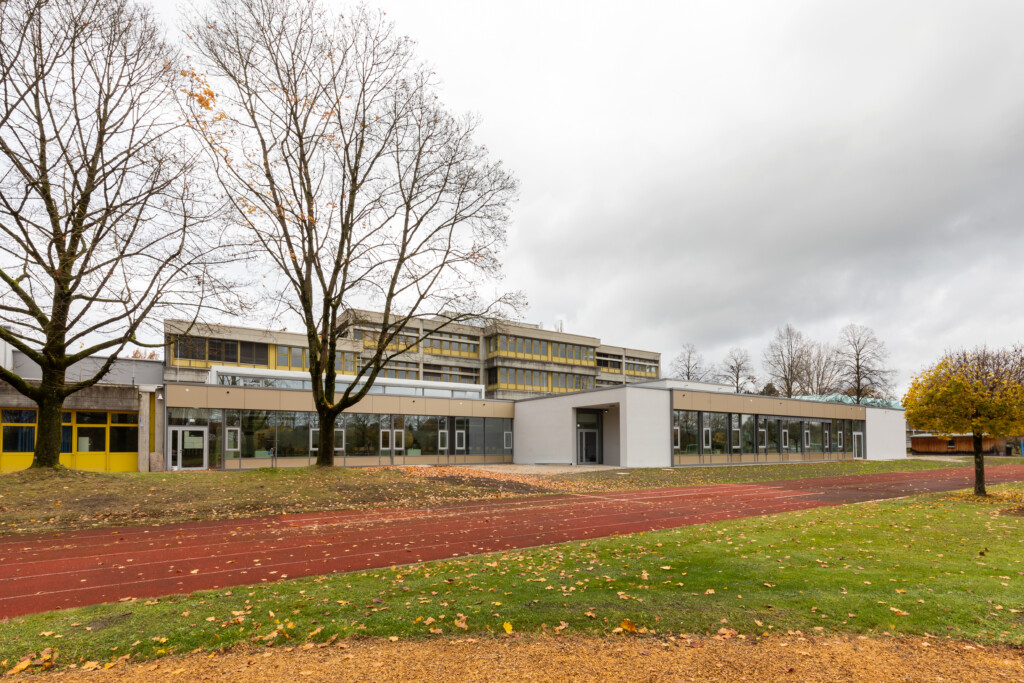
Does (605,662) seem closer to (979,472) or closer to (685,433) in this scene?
(979,472)

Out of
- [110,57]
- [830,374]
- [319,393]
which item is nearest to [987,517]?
[319,393]

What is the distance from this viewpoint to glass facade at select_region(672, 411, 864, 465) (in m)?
37.0

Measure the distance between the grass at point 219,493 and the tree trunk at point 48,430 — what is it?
61 centimetres

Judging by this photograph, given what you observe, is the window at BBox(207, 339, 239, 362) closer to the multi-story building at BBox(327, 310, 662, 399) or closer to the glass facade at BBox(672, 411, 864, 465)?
the multi-story building at BBox(327, 310, 662, 399)

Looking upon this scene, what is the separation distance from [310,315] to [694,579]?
1800cm

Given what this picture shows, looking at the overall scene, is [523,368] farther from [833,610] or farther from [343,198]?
[833,610]

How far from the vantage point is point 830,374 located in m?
69.7

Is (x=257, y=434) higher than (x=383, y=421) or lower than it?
lower

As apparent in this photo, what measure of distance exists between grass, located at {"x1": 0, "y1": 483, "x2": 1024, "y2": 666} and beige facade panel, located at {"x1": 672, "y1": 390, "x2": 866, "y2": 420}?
26.8 m

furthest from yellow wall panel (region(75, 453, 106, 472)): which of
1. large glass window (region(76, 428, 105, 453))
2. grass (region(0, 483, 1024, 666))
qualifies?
grass (region(0, 483, 1024, 666))

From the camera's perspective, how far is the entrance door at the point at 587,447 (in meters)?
38.7

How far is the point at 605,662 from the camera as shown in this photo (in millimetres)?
5293

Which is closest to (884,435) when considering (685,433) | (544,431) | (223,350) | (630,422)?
(685,433)

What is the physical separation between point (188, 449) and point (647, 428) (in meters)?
25.7
